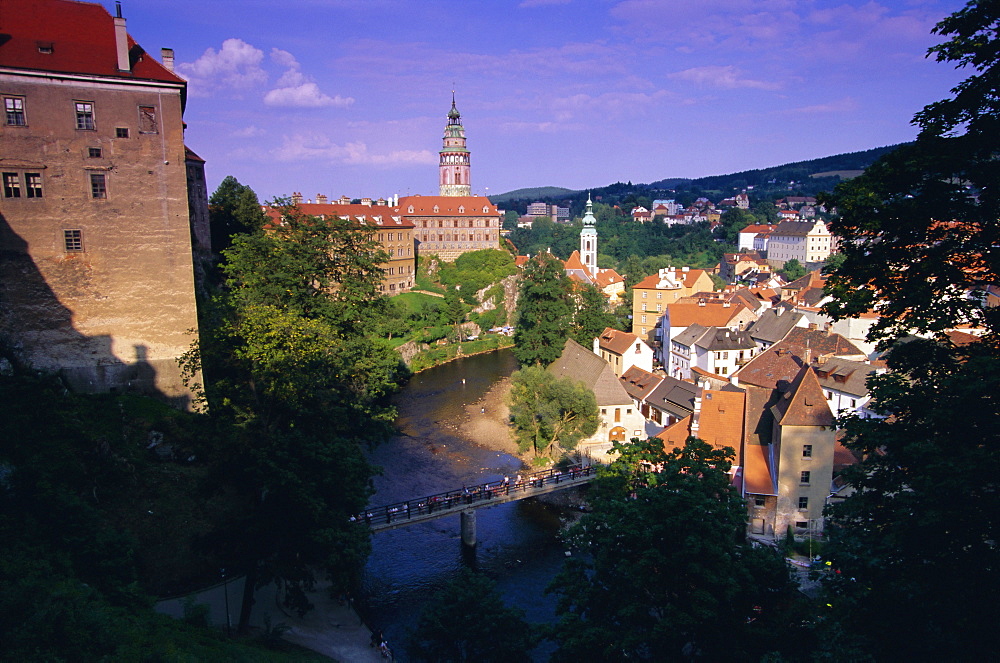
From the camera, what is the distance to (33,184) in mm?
22266

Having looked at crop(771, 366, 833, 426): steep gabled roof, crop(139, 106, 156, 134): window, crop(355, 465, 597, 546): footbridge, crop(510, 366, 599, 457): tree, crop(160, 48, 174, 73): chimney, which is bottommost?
crop(355, 465, 597, 546): footbridge

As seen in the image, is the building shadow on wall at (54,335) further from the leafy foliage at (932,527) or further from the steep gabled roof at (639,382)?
the steep gabled roof at (639,382)

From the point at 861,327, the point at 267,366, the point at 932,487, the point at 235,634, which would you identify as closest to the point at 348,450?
the point at 267,366

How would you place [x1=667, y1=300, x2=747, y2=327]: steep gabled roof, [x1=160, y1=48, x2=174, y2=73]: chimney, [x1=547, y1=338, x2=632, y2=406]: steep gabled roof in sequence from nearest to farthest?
[x1=160, y1=48, x2=174, y2=73]: chimney → [x1=547, y1=338, x2=632, y2=406]: steep gabled roof → [x1=667, y1=300, x2=747, y2=327]: steep gabled roof

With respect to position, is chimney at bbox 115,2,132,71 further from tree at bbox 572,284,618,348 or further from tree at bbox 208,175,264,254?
tree at bbox 572,284,618,348

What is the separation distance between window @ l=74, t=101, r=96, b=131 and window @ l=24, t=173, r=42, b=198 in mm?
2223

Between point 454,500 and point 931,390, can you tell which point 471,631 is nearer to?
point 931,390

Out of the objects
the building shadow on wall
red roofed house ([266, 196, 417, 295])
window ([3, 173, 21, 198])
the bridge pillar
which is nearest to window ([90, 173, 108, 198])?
window ([3, 173, 21, 198])

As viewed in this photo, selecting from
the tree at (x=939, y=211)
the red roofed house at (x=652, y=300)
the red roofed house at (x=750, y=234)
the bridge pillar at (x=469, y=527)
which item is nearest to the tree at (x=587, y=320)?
the red roofed house at (x=652, y=300)

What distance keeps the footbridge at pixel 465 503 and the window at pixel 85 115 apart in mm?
17314

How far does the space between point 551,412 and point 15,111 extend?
87.9ft

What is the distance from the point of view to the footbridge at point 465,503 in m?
26.3

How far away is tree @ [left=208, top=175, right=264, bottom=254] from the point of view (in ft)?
167

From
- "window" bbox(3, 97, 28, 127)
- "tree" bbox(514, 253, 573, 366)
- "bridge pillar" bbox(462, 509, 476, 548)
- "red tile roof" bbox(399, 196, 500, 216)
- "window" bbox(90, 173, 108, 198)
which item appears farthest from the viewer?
"red tile roof" bbox(399, 196, 500, 216)
